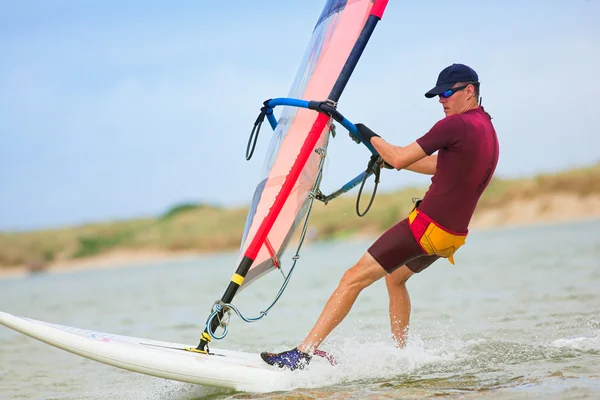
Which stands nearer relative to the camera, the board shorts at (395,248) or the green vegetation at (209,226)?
the board shorts at (395,248)

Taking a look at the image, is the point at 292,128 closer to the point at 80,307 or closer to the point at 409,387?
the point at 409,387

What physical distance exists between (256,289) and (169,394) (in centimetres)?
873

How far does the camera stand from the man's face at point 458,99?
4551 millimetres

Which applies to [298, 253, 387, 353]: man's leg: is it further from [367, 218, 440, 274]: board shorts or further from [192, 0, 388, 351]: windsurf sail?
[192, 0, 388, 351]: windsurf sail

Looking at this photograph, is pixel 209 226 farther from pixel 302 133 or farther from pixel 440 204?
pixel 440 204

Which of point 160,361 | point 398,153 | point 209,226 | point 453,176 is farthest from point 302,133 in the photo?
point 209,226

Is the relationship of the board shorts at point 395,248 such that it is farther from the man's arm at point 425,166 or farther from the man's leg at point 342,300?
the man's arm at point 425,166

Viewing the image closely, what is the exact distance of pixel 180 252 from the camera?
33.3m

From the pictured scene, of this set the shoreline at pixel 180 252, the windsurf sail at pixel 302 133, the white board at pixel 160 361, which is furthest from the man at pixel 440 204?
the shoreline at pixel 180 252

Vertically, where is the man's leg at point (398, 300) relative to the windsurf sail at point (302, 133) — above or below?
below

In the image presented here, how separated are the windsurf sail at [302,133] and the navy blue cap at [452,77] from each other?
56 cm

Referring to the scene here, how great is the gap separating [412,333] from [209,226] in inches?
1121

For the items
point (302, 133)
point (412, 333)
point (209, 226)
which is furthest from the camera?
point (209, 226)

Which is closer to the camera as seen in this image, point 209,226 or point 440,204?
point 440,204
